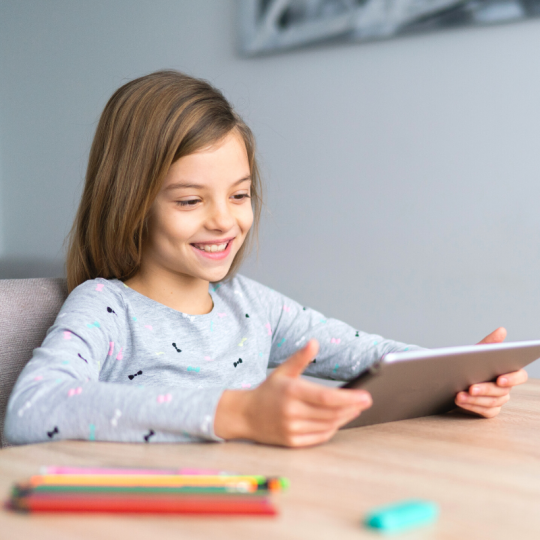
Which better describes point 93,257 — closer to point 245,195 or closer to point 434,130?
point 245,195

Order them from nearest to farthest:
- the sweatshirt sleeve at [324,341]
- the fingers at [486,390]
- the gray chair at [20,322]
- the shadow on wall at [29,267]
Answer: the fingers at [486,390] < the gray chair at [20,322] < the sweatshirt sleeve at [324,341] < the shadow on wall at [29,267]

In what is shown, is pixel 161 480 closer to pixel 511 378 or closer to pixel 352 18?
pixel 511 378

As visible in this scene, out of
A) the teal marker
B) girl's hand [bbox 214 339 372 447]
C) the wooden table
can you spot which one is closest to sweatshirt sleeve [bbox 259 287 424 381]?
the wooden table

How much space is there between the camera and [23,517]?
0.40 metres

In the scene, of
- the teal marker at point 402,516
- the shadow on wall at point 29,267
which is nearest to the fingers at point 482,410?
the teal marker at point 402,516

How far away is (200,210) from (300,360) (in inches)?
17.4

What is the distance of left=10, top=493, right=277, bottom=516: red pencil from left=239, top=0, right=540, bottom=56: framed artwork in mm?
1362

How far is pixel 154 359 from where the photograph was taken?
0.93 m

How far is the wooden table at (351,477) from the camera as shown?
1.26 ft

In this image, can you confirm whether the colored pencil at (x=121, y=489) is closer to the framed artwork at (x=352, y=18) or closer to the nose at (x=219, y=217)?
the nose at (x=219, y=217)

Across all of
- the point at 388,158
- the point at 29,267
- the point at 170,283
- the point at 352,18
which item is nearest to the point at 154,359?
the point at 170,283

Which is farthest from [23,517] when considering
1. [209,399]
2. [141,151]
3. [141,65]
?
[141,65]

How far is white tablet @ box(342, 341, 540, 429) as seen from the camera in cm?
55

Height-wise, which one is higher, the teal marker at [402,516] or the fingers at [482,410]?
the teal marker at [402,516]
